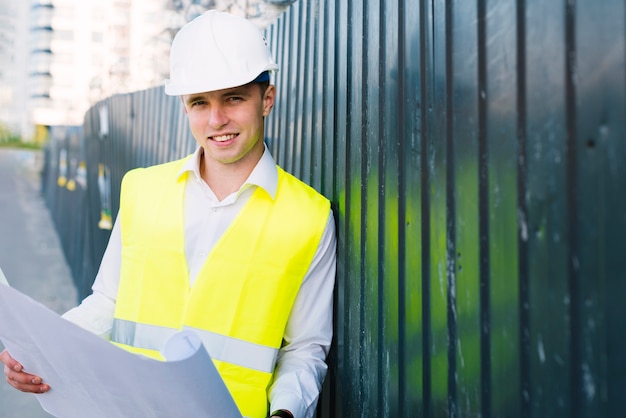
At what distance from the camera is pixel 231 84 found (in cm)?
213

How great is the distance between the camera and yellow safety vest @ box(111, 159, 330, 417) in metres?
2.15

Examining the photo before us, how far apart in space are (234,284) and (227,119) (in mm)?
564

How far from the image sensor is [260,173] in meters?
2.29

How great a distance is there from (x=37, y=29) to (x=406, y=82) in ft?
336

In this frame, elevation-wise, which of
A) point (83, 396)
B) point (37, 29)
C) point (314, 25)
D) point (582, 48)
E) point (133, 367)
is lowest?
point (83, 396)

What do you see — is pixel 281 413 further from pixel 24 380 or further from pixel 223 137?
pixel 223 137

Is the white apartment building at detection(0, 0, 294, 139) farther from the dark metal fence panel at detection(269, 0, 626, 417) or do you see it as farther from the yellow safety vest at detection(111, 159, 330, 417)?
the dark metal fence panel at detection(269, 0, 626, 417)

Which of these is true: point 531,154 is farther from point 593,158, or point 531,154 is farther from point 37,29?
point 37,29

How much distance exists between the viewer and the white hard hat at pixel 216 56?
2148 millimetres

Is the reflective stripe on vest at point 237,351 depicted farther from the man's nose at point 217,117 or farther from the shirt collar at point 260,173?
the man's nose at point 217,117

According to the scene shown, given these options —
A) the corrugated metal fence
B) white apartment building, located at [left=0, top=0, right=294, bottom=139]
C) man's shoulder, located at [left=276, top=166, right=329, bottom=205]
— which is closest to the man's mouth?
man's shoulder, located at [left=276, top=166, right=329, bottom=205]

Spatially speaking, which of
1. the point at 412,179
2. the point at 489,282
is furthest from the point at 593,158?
the point at 412,179

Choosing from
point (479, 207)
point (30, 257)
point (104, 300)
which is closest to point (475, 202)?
point (479, 207)

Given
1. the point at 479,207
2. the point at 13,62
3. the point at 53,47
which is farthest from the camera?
the point at 53,47
